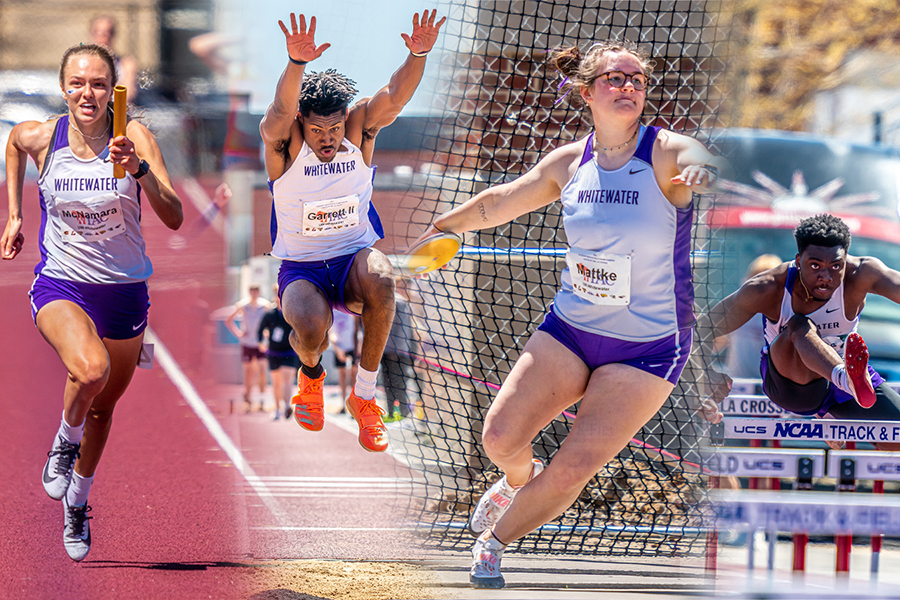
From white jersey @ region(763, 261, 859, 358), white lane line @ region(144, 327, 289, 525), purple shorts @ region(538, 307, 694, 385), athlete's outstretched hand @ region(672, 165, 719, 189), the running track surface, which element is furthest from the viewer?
white lane line @ region(144, 327, 289, 525)

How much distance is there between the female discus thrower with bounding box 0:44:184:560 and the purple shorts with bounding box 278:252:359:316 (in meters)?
0.53

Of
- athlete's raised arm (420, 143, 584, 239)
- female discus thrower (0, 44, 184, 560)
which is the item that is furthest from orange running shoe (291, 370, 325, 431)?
female discus thrower (0, 44, 184, 560)

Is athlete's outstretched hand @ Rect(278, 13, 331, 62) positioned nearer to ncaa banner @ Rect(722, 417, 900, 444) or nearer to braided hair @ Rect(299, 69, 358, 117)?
braided hair @ Rect(299, 69, 358, 117)

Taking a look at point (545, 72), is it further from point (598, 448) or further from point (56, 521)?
point (56, 521)

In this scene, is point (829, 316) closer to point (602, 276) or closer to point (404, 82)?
point (602, 276)

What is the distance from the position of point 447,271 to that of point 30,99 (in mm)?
8272

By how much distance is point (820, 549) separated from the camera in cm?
534

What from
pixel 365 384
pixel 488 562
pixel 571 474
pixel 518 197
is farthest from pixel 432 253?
pixel 488 562

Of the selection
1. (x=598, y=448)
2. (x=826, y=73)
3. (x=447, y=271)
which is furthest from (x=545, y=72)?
(x=826, y=73)

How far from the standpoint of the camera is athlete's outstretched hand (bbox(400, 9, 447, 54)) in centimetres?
347

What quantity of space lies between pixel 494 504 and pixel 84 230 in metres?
2.00

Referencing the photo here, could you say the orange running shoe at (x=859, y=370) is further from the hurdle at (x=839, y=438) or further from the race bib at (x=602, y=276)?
the race bib at (x=602, y=276)

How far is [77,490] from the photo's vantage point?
4180mm

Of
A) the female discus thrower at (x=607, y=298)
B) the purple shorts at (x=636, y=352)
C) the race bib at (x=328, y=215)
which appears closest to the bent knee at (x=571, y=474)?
the female discus thrower at (x=607, y=298)
